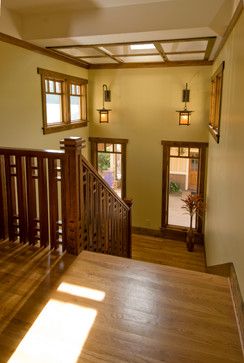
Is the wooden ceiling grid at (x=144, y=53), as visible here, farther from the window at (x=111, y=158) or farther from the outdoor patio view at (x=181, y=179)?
the outdoor patio view at (x=181, y=179)

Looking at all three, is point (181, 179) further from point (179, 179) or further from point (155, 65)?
point (155, 65)

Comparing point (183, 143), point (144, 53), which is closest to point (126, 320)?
point (144, 53)

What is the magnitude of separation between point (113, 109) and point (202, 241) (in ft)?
12.0

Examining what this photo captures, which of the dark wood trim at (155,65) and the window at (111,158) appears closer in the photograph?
the dark wood trim at (155,65)

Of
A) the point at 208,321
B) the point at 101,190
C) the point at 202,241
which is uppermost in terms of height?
the point at 101,190

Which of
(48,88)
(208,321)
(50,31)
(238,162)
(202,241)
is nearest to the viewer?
(208,321)

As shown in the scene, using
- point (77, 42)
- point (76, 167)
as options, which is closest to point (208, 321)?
point (76, 167)

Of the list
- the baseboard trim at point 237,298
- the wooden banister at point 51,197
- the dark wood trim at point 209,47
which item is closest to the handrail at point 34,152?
the wooden banister at point 51,197

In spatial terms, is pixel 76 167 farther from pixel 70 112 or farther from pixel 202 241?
pixel 202 241

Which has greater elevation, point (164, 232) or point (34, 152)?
point (34, 152)

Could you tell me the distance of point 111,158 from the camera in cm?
718

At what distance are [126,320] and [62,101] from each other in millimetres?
4745

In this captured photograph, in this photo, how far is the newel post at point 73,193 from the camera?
8.11 feet

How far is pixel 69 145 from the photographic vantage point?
8.04ft
